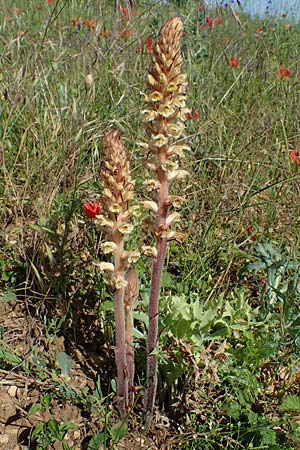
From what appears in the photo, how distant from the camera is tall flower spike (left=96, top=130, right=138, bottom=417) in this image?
3.87ft

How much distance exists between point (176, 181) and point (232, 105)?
100 centimetres

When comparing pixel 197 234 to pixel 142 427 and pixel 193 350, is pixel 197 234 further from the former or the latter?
pixel 142 427

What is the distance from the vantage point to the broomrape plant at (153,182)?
1155 millimetres

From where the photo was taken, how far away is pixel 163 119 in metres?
1.21

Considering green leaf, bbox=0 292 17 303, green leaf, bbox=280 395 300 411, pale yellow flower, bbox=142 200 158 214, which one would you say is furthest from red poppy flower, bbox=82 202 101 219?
green leaf, bbox=280 395 300 411

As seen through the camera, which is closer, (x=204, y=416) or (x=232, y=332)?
(x=204, y=416)

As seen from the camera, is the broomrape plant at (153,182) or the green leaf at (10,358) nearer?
the broomrape plant at (153,182)

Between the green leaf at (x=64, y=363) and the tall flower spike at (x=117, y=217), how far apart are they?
0.25 m

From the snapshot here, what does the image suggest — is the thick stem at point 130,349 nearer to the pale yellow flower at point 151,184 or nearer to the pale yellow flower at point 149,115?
the pale yellow flower at point 151,184

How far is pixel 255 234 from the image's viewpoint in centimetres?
224

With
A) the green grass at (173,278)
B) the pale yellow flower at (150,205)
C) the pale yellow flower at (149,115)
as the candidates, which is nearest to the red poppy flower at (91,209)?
the green grass at (173,278)

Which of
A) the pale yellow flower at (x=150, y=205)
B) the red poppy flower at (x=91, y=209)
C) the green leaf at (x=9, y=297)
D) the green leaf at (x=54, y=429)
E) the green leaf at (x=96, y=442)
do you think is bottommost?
the green leaf at (x=96, y=442)

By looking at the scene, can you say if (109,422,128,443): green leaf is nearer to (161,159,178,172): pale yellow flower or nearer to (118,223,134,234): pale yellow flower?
(118,223,134,234): pale yellow flower

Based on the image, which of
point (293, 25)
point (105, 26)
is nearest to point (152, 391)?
point (105, 26)
